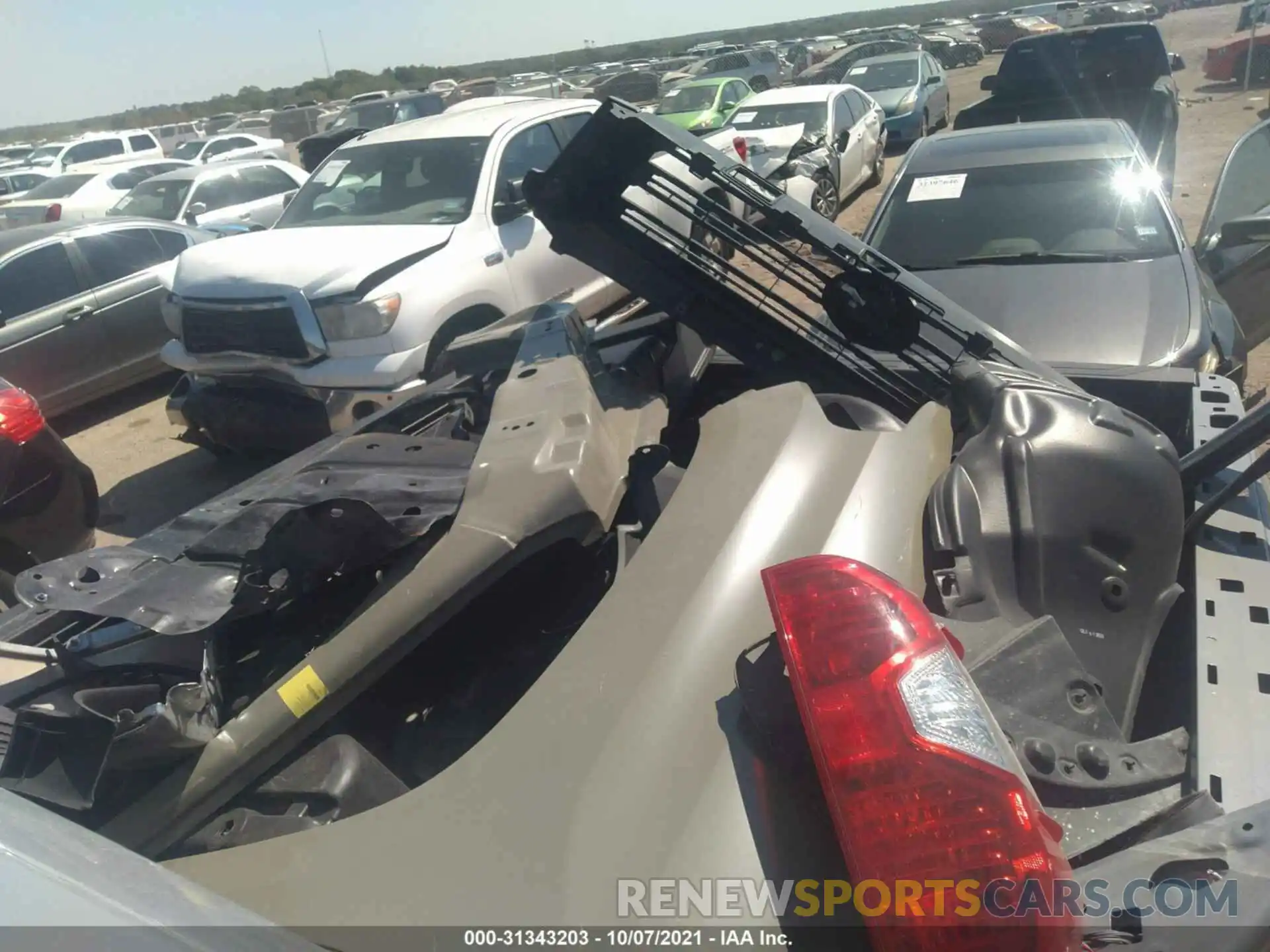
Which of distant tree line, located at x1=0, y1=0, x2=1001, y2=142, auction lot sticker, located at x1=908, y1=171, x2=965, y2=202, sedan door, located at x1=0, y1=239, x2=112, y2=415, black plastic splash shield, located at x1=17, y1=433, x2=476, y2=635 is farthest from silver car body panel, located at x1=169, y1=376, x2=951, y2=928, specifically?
distant tree line, located at x1=0, y1=0, x2=1001, y2=142

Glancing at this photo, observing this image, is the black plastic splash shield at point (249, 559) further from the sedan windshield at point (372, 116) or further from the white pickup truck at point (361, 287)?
the sedan windshield at point (372, 116)

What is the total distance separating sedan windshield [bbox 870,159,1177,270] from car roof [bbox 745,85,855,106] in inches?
309

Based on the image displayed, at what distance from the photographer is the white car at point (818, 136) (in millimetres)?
10398

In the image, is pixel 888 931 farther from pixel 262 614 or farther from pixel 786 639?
pixel 262 614

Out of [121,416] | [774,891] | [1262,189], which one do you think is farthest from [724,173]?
[121,416]

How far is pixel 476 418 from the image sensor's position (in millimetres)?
2768

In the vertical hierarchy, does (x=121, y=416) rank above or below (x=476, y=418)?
below

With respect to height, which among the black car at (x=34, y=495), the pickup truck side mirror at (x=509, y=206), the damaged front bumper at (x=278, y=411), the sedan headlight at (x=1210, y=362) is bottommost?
the damaged front bumper at (x=278, y=411)

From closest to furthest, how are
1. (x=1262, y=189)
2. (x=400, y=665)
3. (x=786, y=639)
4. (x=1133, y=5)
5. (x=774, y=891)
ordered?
(x=774, y=891) < (x=786, y=639) < (x=400, y=665) < (x=1262, y=189) < (x=1133, y=5)

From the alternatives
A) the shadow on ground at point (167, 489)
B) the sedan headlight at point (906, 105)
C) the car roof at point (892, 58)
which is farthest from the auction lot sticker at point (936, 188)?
the car roof at point (892, 58)

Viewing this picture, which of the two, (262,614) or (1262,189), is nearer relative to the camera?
(262,614)

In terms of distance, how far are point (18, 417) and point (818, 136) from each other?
10182 mm

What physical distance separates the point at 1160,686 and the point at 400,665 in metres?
1.65

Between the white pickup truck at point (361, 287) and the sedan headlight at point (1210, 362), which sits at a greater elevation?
the white pickup truck at point (361, 287)
